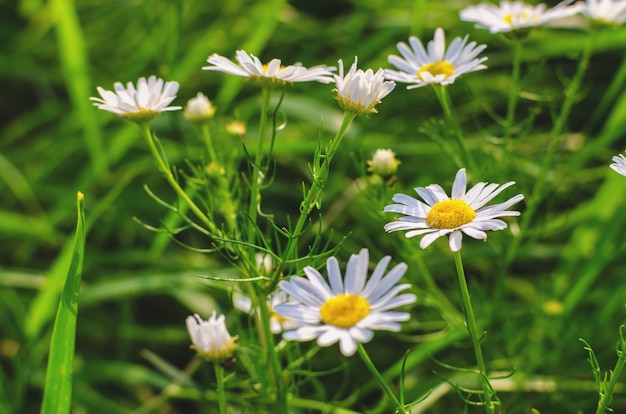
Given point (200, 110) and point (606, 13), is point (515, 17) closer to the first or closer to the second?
point (606, 13)

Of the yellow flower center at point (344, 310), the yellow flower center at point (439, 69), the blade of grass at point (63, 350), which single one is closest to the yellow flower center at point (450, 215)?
the yellow flower center at point (344, 310)

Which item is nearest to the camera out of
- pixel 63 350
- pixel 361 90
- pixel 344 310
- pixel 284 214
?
pixel 344 310

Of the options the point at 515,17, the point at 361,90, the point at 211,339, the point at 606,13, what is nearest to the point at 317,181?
the point at 361,90

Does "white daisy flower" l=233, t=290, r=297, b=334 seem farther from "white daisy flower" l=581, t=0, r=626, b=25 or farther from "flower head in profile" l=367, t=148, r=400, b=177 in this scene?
"white daisy flower" l=581, t=0, r=626, b=25

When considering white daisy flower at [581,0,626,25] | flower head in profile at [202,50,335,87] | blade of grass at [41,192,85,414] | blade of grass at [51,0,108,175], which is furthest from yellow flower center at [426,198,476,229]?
blade of grass at [51,0,108,175]

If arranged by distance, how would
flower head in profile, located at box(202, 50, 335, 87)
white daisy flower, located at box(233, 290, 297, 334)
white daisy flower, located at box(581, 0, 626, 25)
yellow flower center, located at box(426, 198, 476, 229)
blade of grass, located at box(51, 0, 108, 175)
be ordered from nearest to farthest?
yellow flower center, located at box(426, 198, 476, 229)
flower head in profile, located at box(202, 50, 335, 87)
white daisy flower, located at box(233, 290, 297, 334)
white daisy flower, located at box(581, 0, 626, 25)
blade of grass, located at box(51, 0, 108, 175)

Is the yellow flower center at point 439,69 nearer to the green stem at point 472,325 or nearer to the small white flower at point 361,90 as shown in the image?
the small white flower at point 361,90
